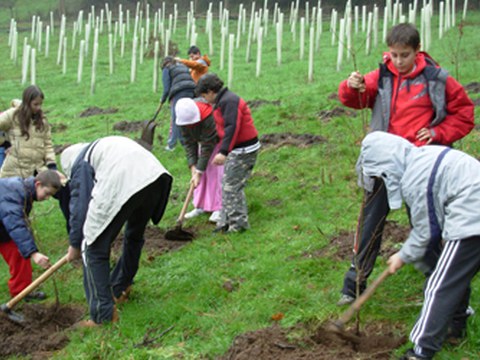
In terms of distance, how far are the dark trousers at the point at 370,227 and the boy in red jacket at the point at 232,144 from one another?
8.25 ft

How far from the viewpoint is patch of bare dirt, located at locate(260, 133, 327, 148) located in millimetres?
9891

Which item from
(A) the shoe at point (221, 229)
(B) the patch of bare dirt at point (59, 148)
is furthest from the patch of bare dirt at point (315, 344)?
(B) the patch of bare dirt at point (59, 148)

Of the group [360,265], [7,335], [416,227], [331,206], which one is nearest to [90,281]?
[7,335]

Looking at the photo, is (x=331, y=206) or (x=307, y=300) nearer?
(x=307, y=300)

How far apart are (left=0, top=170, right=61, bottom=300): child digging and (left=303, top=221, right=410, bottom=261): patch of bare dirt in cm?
258

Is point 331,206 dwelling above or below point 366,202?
below

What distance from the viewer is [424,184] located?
11.2 ft

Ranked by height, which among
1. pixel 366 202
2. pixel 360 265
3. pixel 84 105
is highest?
pixel 366 202

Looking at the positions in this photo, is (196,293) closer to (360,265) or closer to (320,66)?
(360,265)

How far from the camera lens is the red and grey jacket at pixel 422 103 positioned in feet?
13.9

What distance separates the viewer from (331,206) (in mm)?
7359

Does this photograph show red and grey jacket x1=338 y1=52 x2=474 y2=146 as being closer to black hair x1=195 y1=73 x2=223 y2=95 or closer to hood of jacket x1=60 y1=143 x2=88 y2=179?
hood of jacket x1=60 y1=143 x2=88 y2=179

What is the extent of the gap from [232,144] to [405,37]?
2.93m

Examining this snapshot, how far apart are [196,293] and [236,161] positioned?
1.86 m
